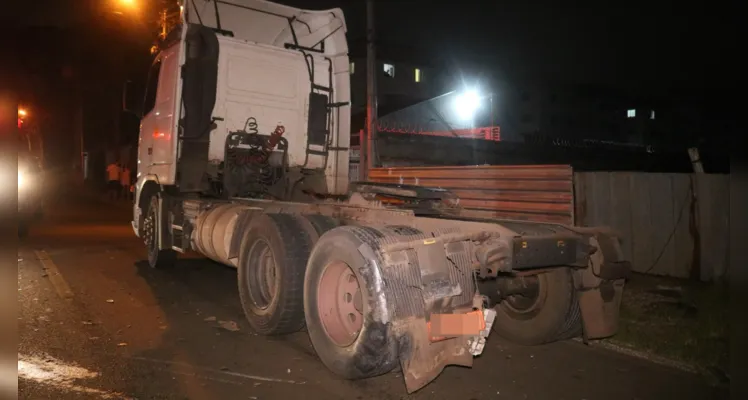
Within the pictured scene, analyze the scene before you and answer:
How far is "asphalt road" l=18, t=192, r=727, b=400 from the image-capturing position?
4.23 meters

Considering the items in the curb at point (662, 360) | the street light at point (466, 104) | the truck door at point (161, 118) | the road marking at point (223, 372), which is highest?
the street light at point (466, 104)

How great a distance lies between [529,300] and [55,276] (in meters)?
7.12

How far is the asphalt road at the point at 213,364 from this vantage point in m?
4.23

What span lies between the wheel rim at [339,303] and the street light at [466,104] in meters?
26.4

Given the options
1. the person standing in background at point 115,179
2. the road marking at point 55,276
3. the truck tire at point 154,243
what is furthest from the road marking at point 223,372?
the person standing in background at point 115,179

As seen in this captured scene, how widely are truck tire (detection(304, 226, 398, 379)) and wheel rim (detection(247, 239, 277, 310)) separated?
3.88 ft

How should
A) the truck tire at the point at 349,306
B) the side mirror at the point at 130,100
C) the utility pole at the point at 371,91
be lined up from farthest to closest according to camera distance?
the utility pole at the point at 371,91 → the side mirror at the point at 130,100 → the truck tire at the point at 349,306

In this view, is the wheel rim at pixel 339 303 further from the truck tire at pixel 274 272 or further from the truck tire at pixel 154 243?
the truck tire at pixel 154 243

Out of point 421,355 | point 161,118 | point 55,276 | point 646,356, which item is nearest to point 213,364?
point 421,355

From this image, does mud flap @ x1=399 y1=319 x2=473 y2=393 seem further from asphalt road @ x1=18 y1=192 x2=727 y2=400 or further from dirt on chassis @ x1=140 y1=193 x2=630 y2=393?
asphalt road @ x1=18 y1=192 x2=727 y2=400

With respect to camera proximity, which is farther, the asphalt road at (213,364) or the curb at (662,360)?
the curb at (662,360)

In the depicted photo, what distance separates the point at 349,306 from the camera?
14.6 feet

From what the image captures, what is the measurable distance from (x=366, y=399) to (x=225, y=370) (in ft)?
4.33

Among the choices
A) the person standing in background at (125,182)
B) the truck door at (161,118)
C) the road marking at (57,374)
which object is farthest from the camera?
the person standing in background at (125,182)
